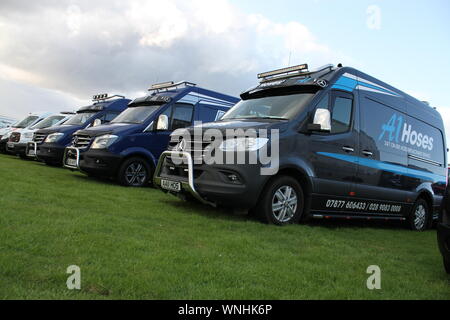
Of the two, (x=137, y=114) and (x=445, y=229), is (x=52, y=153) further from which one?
(x=445, y=229)

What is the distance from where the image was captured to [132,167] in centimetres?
900

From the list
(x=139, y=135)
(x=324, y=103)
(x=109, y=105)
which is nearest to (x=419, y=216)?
(x=324, y=103)

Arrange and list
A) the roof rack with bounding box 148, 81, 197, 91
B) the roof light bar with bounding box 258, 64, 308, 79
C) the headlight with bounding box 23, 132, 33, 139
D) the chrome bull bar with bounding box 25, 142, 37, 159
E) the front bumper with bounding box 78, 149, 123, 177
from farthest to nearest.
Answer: the headlight with bounding box 23, 132, 33, 139, the chrome bull bar with bounding box 25, 142, 37, 159, the roof rack with bounding box 148, 81, 197, 91, the front bumper with bounding box 78, 149, 123, 177, the roof light bar with bounding box 258, 64, 308, 79

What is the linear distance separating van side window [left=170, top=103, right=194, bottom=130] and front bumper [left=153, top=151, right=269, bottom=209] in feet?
13.5

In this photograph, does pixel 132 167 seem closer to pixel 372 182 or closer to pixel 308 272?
pixel 372 182

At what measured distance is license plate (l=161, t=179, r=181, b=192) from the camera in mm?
5730

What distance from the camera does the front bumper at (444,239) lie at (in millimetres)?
3742

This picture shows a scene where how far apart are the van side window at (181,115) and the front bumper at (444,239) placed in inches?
267

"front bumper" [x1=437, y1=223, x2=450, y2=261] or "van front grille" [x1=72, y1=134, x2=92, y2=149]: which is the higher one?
"van front grille" [x1=72, y1=134, x2=92, y2=149]

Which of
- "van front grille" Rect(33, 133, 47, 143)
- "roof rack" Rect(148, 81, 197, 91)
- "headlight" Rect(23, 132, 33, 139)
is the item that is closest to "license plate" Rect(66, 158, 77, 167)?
"roof rack" Rect(148, 81, 197, 91)

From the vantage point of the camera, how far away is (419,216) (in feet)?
26.3

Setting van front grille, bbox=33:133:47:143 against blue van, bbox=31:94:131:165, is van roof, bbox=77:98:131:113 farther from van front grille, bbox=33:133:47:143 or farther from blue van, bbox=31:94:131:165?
van front grille, bbox=33:133:47:143

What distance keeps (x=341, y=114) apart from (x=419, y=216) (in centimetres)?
331

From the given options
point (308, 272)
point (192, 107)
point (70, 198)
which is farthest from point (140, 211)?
point (192, 107)
